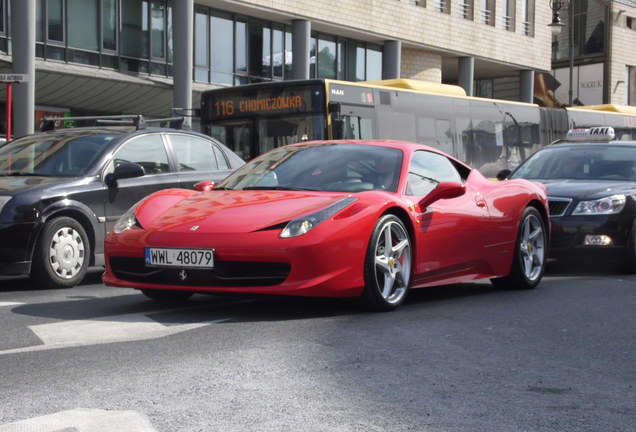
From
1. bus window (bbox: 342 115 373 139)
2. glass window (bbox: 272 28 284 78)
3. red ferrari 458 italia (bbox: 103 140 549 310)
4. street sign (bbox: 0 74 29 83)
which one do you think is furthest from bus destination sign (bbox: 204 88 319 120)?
glass window (bbox: 272 28 284 78)

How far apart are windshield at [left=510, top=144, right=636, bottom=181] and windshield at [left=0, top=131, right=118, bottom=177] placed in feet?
17.3

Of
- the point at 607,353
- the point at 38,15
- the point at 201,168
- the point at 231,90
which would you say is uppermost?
the point at 38,15

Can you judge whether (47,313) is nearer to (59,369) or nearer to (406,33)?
(59,369)

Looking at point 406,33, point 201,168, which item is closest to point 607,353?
point 201,168

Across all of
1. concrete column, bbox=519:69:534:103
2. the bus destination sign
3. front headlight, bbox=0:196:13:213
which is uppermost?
concrete column, bbox=519:69:534:103

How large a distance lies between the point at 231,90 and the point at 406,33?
24586 mm

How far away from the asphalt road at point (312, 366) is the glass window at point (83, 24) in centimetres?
2345

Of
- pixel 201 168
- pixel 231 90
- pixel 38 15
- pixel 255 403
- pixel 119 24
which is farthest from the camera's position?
pixel 119 24

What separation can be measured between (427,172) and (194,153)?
138 inches

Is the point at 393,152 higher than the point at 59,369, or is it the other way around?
the point at 393,152

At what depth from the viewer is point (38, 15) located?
29297 millimetres

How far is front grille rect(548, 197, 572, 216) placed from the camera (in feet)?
37.7

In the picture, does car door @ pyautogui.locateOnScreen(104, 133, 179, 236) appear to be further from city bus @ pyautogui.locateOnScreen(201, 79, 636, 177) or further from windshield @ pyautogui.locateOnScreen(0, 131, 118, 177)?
city bus @ pyautogui.locateOnScreen(201, 79, 636, 177)

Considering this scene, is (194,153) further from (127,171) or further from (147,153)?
(127,171)
